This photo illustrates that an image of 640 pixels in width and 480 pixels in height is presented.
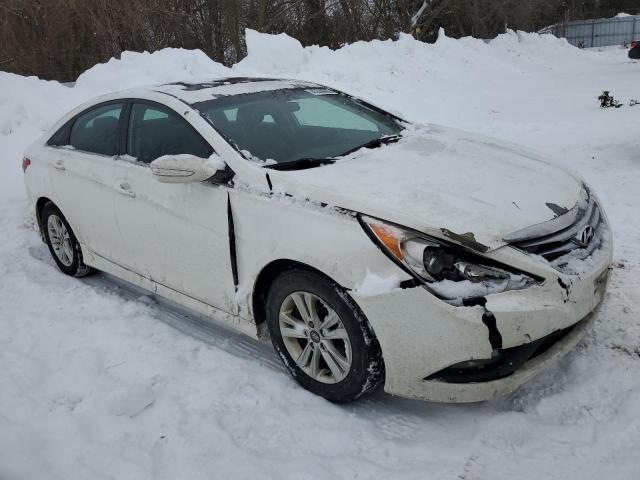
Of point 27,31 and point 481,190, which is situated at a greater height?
point 27,31

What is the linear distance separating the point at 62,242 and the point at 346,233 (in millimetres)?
3054

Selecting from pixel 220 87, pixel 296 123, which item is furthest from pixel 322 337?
pixel 220 87

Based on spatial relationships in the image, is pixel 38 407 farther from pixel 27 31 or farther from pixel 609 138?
pixel 27 31

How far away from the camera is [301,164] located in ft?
10.5

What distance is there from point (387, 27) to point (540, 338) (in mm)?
22458

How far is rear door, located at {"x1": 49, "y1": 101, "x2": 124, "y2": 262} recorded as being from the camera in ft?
13.2

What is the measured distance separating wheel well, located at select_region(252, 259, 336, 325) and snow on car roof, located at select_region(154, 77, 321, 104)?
1.30m

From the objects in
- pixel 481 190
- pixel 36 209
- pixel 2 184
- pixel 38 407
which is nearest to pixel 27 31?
pixel 2 184

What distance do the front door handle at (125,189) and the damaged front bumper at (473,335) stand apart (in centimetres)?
186

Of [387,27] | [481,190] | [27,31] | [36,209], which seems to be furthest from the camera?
[387,27]

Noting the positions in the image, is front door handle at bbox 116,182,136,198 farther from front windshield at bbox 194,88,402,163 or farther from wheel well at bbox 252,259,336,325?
wheel well at bbox 252,259,336,325

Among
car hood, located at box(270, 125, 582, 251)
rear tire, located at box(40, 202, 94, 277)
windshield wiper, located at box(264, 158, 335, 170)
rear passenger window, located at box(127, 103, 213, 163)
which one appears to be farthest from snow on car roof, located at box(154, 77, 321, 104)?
rear tire, located at box(40, 202, 94, 277)

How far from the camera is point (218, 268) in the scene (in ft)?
10.7

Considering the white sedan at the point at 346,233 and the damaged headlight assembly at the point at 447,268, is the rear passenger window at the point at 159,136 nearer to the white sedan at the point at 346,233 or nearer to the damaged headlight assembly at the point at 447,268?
the white sedan at the point at 346,233
